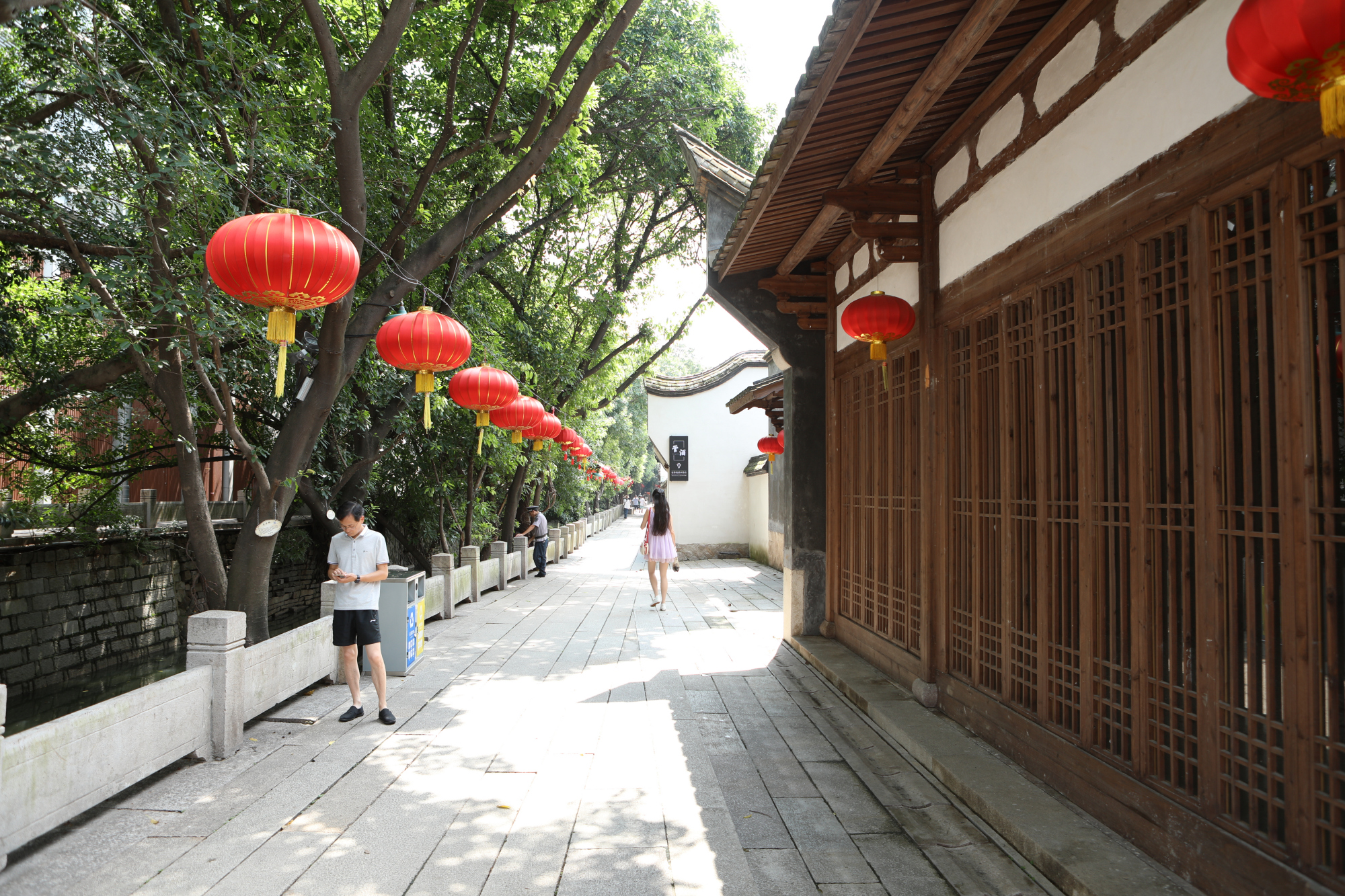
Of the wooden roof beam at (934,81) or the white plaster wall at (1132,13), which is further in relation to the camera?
the wooden roof beam at (934,81)

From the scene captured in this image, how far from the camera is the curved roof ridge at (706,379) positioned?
22.1m

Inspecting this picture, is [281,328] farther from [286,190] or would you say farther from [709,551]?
[709,551]

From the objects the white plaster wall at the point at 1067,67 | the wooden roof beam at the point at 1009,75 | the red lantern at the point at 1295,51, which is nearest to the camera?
the red lantern at the point at 1295,51

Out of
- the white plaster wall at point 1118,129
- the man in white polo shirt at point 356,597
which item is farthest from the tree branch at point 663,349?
the white plaster wall at point 1118,129

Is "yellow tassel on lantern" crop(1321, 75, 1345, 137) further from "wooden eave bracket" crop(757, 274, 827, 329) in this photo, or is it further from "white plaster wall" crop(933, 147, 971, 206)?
"wooden eave bracket" crop(757, 274, 827, 329)

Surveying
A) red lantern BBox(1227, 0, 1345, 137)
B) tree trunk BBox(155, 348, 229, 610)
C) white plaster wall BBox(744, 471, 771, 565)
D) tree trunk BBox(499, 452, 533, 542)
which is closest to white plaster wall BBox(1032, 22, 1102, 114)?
red lantern BBox(1227, 0, 1345, 137)

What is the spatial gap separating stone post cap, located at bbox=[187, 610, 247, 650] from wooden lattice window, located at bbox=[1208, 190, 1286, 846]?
17.3 ft

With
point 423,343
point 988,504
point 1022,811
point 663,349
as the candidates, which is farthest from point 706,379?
point 1022,811

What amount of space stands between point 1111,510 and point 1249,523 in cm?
86

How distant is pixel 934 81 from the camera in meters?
4.04

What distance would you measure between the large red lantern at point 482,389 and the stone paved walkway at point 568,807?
102 inches

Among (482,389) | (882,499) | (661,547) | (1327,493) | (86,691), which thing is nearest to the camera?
(1327,493)

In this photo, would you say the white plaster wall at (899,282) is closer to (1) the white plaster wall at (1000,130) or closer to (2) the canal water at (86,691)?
(1) the white plaster wall at (1000,130)

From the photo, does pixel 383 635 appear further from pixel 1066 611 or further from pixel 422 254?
pixel 1066 611
